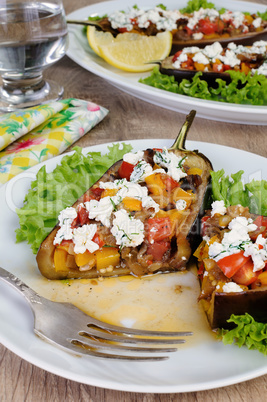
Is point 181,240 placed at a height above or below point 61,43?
below

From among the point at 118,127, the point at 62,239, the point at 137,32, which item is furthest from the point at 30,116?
the point at 137,32

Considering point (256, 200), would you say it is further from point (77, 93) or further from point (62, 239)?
point (77, 93)

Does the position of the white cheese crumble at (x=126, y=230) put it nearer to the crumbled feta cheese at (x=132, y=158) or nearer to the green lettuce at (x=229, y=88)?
the crumbled feta cheese at (x=132, y=158)

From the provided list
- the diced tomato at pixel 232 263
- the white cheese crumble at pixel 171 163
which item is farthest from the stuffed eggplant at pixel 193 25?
the diced tomato at pixel 232 263

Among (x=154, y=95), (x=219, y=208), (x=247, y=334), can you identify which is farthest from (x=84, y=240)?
(x=154, y=95)

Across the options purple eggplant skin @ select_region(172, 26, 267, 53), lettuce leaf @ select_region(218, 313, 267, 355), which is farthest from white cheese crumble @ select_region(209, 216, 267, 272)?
purple eggplant skin @ select_region(172, 26, 267, 53)

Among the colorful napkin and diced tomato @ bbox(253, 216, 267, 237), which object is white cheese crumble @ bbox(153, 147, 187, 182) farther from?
the colorful napkin
